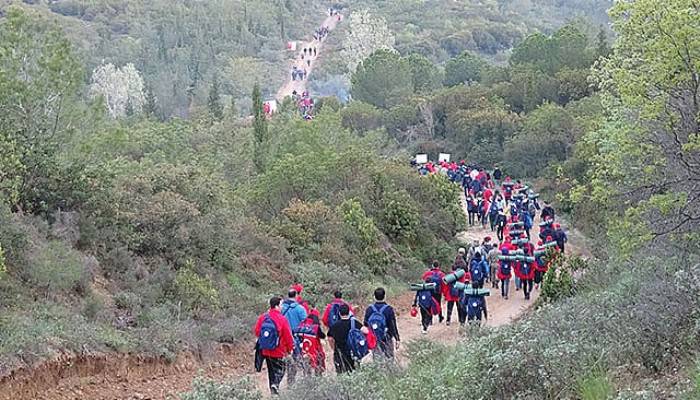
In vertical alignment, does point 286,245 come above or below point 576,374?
below

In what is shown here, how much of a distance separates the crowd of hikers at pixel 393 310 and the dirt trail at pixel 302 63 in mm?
69722

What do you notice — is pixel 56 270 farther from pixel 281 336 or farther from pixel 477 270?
pixel 477 270

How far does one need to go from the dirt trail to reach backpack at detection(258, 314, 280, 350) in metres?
81.1

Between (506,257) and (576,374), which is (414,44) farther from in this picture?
(576,374)

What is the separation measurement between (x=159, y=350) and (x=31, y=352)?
2.56m

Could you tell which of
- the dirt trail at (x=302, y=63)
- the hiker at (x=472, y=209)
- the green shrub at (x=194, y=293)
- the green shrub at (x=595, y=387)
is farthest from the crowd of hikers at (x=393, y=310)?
the dirt trail at (x=302, y=63)


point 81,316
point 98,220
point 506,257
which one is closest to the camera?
point 81,316

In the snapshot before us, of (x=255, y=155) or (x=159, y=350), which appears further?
(x=255, y=155)

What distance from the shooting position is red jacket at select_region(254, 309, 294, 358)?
1179 centimetres

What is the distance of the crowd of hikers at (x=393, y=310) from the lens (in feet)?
39.1

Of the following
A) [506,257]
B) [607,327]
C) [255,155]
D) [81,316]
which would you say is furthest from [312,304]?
[255,155]

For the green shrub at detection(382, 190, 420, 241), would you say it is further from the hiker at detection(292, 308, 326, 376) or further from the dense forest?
the hiker at detection(292, 308, 326, 376)

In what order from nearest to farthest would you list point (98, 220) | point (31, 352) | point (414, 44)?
point (31, 352), point (98, 220), point (414, 44)

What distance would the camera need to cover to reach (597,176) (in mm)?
21500
